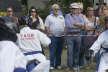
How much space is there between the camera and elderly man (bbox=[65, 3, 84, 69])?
9984mm

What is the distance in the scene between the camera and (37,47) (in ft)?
25.0

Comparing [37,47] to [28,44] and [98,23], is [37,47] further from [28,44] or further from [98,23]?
[98,23]

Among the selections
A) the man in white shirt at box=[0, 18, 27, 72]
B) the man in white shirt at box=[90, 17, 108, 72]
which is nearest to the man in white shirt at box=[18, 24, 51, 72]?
the man in white shirt at box=[90, 17, 108, 72]

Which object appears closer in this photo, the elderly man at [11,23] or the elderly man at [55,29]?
the elderly man at [11,23]

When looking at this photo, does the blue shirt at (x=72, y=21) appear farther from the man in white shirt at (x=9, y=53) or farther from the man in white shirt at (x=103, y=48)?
the man in white shirt at (x=9, y=53)

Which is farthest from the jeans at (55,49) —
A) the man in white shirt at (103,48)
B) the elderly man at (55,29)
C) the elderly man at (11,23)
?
the man in white shirt at (103,48)

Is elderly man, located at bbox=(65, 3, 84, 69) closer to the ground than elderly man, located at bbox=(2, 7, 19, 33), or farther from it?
closer to the ground

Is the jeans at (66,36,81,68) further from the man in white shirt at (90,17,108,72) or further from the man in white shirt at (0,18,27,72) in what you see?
the man in white shirt at (0,18,27,72)

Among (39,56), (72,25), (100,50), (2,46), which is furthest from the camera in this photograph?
(72,25)

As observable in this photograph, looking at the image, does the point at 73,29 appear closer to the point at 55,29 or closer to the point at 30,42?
the point at 55,29

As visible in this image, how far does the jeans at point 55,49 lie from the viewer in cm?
1037

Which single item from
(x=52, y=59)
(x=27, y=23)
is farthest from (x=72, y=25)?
(x=27, y=23)

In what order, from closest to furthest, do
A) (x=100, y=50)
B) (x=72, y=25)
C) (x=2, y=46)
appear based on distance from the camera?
1. (x=2, y=46)
2. (x=100, y=50)
3. (x=72, y=25)

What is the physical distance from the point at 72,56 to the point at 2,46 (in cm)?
700
